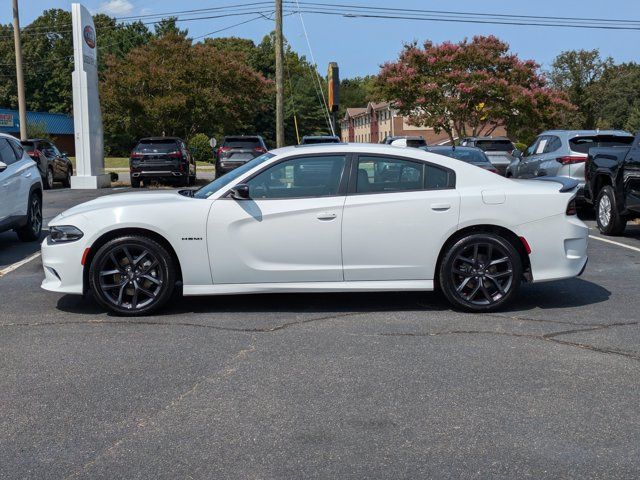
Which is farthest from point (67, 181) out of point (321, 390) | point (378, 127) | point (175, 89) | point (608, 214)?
point (378, 127)

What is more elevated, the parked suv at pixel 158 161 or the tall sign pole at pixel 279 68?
the tall sign pole at pixel 279 68

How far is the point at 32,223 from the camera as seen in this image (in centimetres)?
1148

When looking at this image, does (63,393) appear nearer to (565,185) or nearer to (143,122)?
(565,185)

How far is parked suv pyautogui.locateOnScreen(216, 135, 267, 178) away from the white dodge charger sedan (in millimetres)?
18860

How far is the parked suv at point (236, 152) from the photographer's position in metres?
25.6

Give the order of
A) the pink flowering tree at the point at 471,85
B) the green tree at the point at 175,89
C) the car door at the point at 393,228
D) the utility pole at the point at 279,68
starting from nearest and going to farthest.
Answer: the car door at the point at 393,228
the utility pole at the point at 279,68
the green tree at the point at 175,89
the pink flowering tree at the point at 471,85

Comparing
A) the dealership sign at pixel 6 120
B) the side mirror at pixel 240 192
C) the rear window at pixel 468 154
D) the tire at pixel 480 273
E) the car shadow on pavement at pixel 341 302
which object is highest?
the dealership sign at pixel 6 120

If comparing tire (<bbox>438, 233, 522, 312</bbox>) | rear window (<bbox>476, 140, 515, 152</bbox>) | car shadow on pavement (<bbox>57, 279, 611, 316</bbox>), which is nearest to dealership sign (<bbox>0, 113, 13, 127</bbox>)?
rear window (<bbox>476, 140, 515, 152</bbox>)

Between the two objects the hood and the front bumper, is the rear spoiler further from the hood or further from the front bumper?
the front bumper

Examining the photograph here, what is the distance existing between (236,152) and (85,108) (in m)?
5.13

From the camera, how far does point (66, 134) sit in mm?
65062

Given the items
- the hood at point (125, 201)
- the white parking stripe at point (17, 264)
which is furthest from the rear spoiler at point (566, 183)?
the white parking stripe at point (17, 264)

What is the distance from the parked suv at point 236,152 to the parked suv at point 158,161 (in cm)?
154

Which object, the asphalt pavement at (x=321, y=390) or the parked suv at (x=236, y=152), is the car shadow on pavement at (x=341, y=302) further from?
the parked suv at (x=236, y=152)
